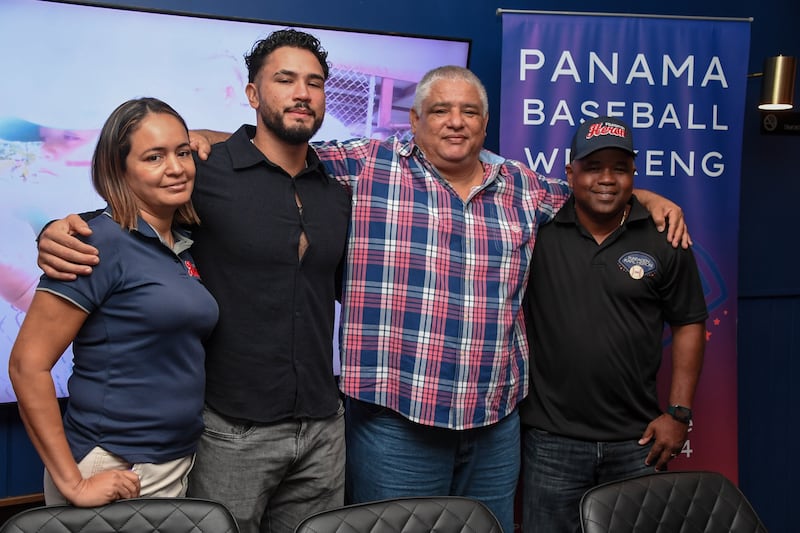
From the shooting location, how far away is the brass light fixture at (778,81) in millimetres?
3056

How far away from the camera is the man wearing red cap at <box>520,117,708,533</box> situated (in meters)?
2.18

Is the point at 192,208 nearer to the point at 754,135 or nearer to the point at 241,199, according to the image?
the point at 241,199

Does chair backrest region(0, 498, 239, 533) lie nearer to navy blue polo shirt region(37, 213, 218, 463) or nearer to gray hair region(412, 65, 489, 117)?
navy blue polo shirt region(37, 213, 218, 463)

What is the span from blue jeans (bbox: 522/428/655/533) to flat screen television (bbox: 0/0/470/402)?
5.35 ft

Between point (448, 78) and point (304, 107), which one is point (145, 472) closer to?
point (304, 107)

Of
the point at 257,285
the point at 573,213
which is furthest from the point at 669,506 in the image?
the point at 257,285

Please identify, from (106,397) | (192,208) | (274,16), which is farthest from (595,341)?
(274,16)

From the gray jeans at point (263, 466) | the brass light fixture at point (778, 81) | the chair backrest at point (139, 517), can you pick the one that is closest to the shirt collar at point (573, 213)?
the gray jeans at point (263, 466)

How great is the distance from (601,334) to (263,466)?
1.07 m

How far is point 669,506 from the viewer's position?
1619mm

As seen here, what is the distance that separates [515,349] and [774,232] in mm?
2157

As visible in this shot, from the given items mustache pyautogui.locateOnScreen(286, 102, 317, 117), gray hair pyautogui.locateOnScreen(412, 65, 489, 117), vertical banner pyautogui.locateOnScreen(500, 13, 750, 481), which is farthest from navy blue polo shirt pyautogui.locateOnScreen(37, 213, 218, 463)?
vertical banner pyautogui.locateOnScreen(500, 13, 750, 481)

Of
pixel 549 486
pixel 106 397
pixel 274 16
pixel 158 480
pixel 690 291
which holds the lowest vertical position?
→ pixel 549 486

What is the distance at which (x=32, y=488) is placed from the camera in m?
2.78
